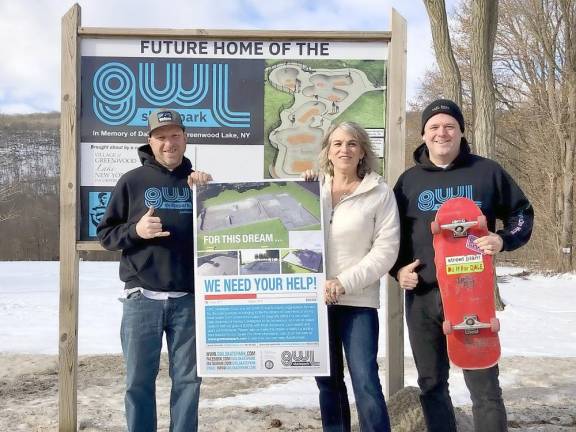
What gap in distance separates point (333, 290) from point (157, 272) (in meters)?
0.96

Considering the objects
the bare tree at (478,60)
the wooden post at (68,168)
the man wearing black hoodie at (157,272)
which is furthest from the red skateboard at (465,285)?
the bare tree at (478,60)

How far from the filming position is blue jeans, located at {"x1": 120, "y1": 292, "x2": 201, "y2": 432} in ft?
10.3

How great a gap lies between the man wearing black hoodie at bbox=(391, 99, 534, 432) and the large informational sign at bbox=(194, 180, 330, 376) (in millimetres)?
502

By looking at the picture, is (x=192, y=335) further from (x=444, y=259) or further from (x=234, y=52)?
(x=234, y=52)

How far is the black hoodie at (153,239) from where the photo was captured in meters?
3.14

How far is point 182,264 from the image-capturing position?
3.21 meters

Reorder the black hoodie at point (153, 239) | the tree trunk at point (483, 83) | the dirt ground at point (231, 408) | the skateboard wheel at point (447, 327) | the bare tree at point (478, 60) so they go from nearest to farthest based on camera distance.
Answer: the skateboard wheel at point (447, 327) < the black hoodie at point (153, 239) < the dirt ground at point (231, 408) < the bare tree at point (478, 60) < the tree trunk at point (483, 83)

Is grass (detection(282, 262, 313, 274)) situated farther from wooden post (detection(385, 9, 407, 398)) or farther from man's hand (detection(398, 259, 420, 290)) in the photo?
wooden post (detection(385, 9, 407, 398))

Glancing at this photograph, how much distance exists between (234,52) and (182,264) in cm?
165

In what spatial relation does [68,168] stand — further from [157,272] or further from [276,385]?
[276,385]

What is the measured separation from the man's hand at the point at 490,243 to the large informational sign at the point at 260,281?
83 cm

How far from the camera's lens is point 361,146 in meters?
3.24

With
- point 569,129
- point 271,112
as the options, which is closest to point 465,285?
point 271,112

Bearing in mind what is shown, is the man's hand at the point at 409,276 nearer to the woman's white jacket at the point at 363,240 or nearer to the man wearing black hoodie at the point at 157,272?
the woman's white jacket at the point at 363,240
